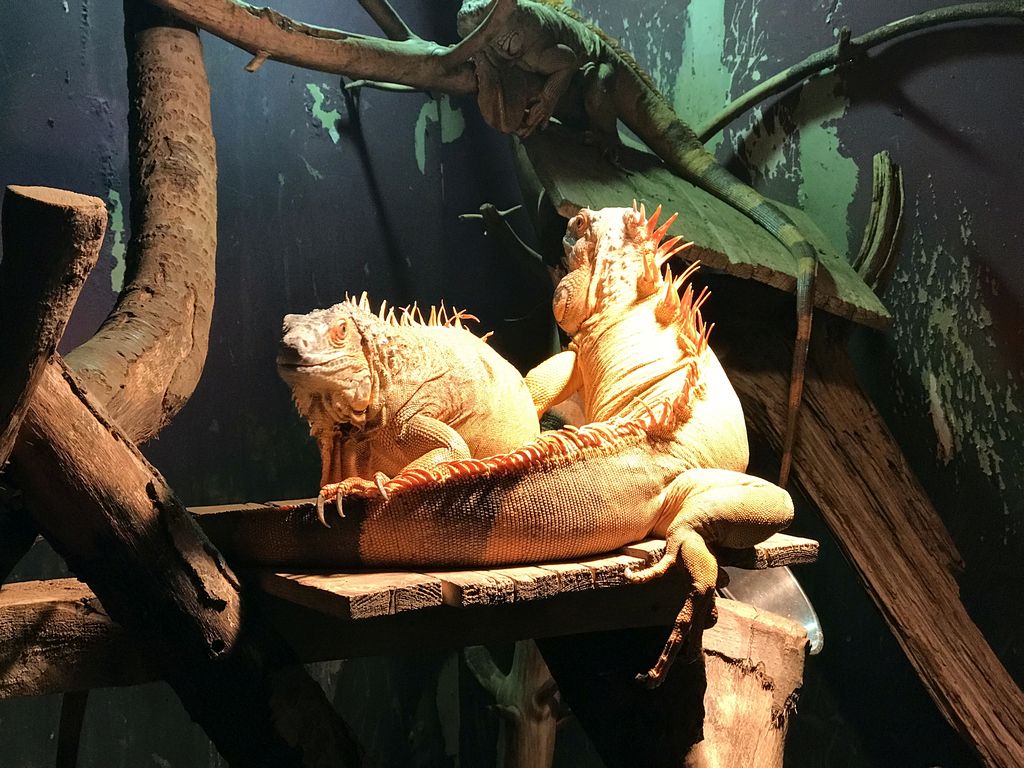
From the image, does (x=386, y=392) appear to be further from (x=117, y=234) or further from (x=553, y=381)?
(x=117, y=234)

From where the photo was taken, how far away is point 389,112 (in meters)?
3.71

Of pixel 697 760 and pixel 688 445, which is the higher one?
pixel 688 445

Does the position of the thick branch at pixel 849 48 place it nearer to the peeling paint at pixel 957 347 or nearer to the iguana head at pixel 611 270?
the peeling paint at pixel 957 347

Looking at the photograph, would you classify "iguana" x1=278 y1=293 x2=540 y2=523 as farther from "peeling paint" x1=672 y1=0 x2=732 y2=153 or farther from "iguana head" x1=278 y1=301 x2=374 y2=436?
"peeling paint" x1=672 y1=0 x2=732 y2=153

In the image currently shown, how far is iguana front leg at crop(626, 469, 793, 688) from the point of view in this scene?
1.45 metres

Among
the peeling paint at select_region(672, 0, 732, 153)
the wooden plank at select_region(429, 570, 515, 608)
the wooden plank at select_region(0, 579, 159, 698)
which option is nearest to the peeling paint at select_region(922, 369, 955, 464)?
the peeling paint at select_region(672, 0, 732, 153)

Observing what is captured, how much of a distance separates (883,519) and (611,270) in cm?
169

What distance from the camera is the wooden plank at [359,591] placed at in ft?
3.80

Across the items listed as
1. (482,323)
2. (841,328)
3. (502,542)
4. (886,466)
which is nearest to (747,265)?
(841,328)

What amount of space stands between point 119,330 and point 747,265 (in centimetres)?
201

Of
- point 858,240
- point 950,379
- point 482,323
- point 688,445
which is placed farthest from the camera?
point 482,323

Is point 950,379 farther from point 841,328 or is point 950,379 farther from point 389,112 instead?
point 389,112

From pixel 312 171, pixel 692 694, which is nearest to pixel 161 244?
pixel 312 171

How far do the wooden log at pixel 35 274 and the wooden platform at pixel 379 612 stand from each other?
44 cm
